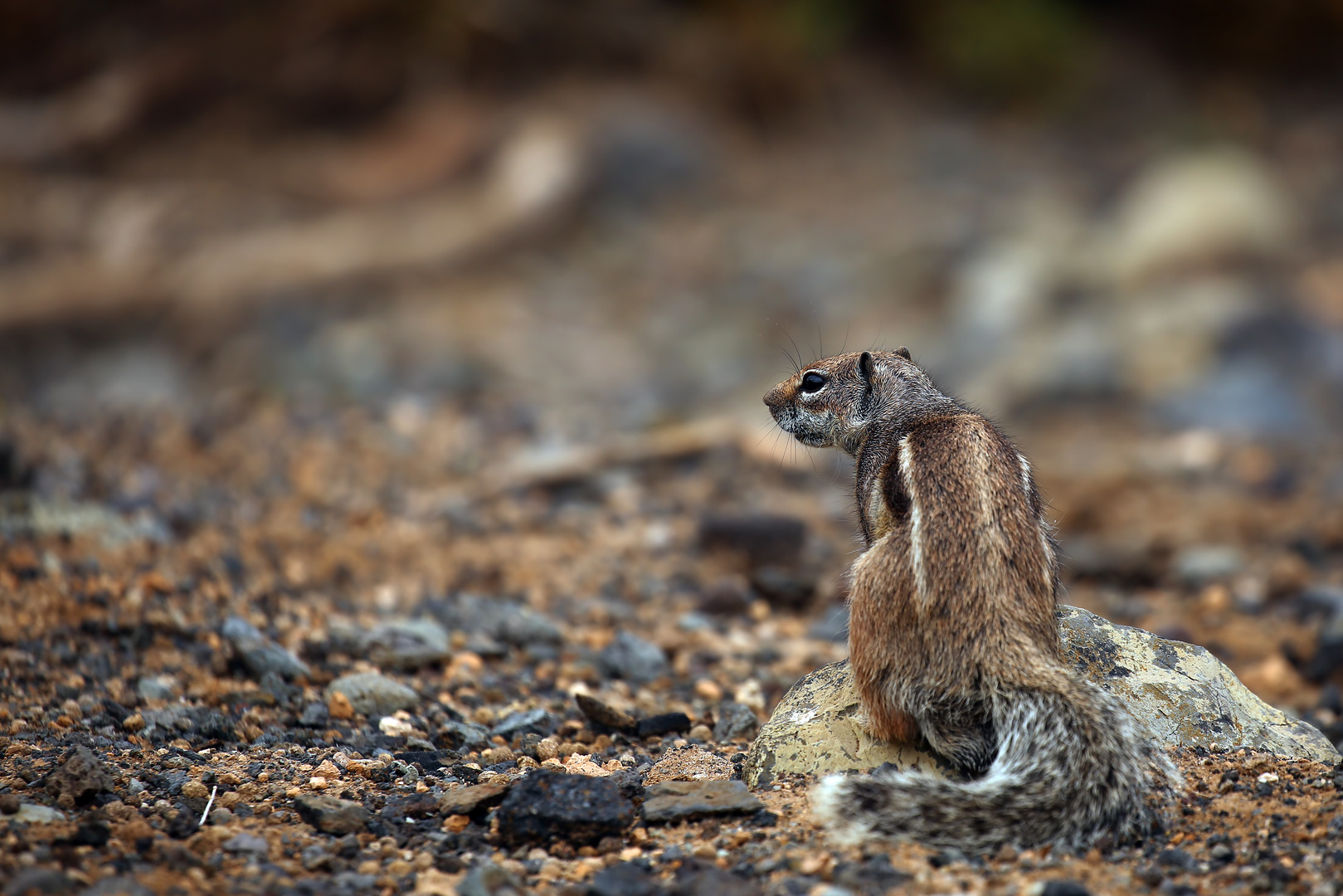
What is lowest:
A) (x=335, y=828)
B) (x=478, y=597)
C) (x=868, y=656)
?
(x=335, y=828)

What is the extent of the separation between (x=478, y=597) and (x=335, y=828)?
9.62ft

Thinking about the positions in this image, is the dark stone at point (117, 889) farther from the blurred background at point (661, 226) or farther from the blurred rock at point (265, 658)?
the blurred background at point (661, 226)

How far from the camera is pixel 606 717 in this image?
4832 millimetres

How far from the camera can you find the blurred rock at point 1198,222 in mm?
13797

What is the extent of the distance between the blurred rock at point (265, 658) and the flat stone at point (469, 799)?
1454mm

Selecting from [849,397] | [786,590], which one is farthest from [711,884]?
[786,590]

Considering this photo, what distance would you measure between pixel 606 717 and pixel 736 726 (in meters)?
0.56

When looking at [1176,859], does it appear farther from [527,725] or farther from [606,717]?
[527,725]

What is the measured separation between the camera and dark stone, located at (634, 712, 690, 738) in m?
4.85

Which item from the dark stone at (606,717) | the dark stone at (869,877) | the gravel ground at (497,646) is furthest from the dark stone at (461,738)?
the dark stone at (869,877)

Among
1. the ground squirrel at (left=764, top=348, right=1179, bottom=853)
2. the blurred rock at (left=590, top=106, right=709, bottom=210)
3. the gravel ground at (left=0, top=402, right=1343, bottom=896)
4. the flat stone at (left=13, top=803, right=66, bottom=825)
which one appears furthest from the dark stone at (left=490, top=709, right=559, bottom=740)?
the blurred rock at (left=590, top=106, right=709, bottom=210)

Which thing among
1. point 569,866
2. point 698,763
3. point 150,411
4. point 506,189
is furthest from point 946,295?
point 569,866

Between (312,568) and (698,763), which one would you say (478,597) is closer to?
(312,568)

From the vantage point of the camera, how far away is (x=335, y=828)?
12.2 ft
